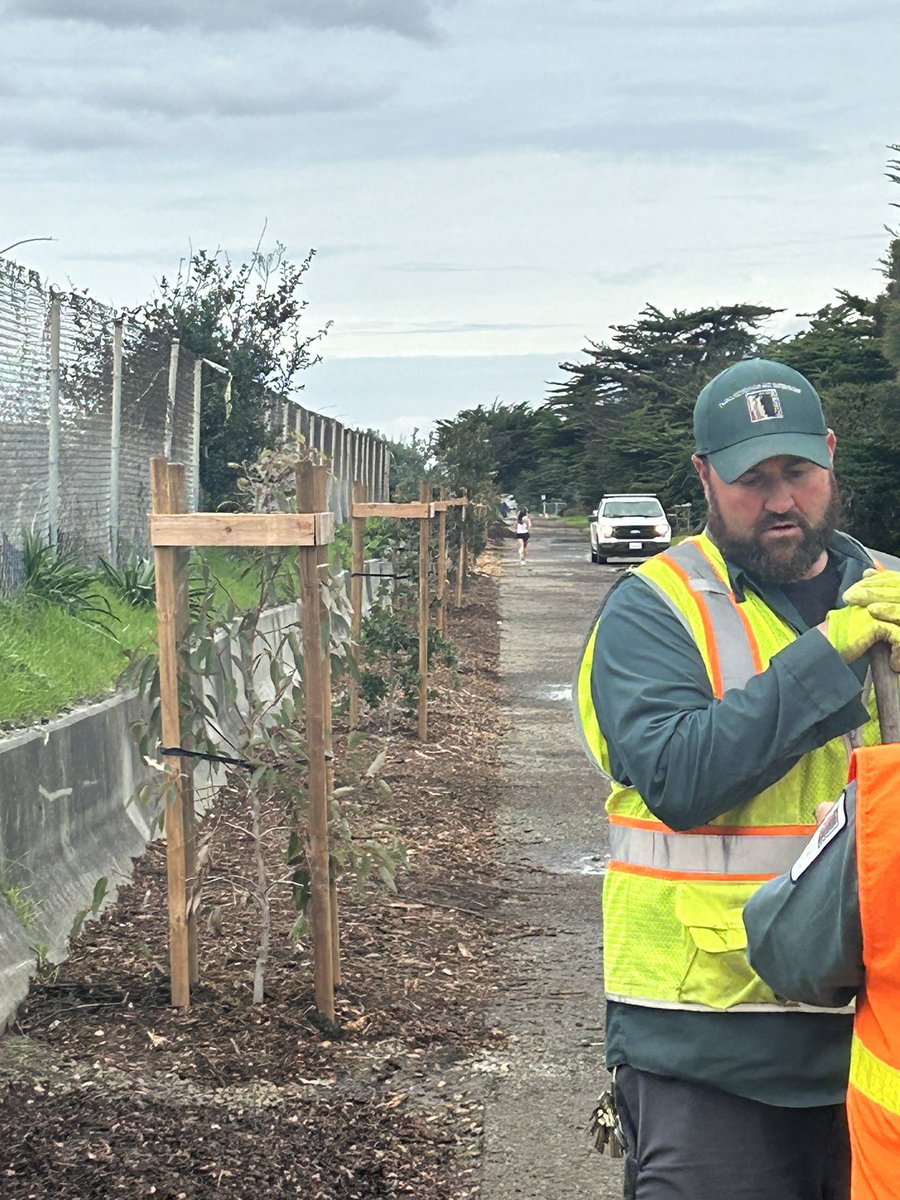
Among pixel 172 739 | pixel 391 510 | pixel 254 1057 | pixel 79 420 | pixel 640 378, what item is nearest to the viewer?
pixel 254 1057

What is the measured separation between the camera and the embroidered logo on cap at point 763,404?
10.7ft

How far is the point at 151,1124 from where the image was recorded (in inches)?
213

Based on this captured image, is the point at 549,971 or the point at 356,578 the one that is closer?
the point at 549,971

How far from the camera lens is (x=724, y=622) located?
321 cm

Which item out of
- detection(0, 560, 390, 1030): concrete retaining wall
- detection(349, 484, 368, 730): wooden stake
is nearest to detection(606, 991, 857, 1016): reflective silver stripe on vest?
detection(0, 560, 390, 1030): concrete retaining wall

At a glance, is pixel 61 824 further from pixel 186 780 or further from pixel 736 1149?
pixel 736 1149

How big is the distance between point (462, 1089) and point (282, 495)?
98.1 inches

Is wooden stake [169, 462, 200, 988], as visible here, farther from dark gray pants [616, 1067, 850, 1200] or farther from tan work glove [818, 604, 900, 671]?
tan work glove [818, 604, 900, 671]

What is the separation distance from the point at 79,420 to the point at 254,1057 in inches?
298

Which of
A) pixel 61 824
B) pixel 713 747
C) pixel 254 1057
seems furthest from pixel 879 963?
pixel 61 824

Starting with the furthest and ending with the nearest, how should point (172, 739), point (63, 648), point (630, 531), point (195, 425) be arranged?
point (630, 531) → point (195, 425) → point (63, 648) → point (172, 739)

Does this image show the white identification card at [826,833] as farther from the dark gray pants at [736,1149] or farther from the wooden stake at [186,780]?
the wooden stake at [186,780]

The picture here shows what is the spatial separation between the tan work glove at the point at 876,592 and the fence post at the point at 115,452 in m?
11.2

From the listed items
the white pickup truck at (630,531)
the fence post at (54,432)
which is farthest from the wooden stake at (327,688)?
the white pickup truck at (630,531)
